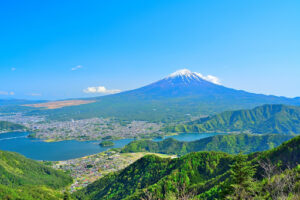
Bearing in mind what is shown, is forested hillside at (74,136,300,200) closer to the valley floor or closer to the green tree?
the green tree

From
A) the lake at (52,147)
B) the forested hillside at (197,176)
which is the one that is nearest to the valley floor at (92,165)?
the forested hillside at (197,176)

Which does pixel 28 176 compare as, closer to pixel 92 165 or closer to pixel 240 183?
pixel 92 165

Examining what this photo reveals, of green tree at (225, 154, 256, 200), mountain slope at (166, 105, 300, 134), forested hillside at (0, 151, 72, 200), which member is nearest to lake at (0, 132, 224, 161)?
mountain slope at (166, 105, 300, 134)

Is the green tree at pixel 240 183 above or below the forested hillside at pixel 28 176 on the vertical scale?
above

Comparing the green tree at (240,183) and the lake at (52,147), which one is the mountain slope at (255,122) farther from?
the green tree at (240,183)

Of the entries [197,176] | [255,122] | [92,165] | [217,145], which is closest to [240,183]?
[197,176]

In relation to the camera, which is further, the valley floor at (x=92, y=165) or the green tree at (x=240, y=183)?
the valley floor at (x=92, y=165)
